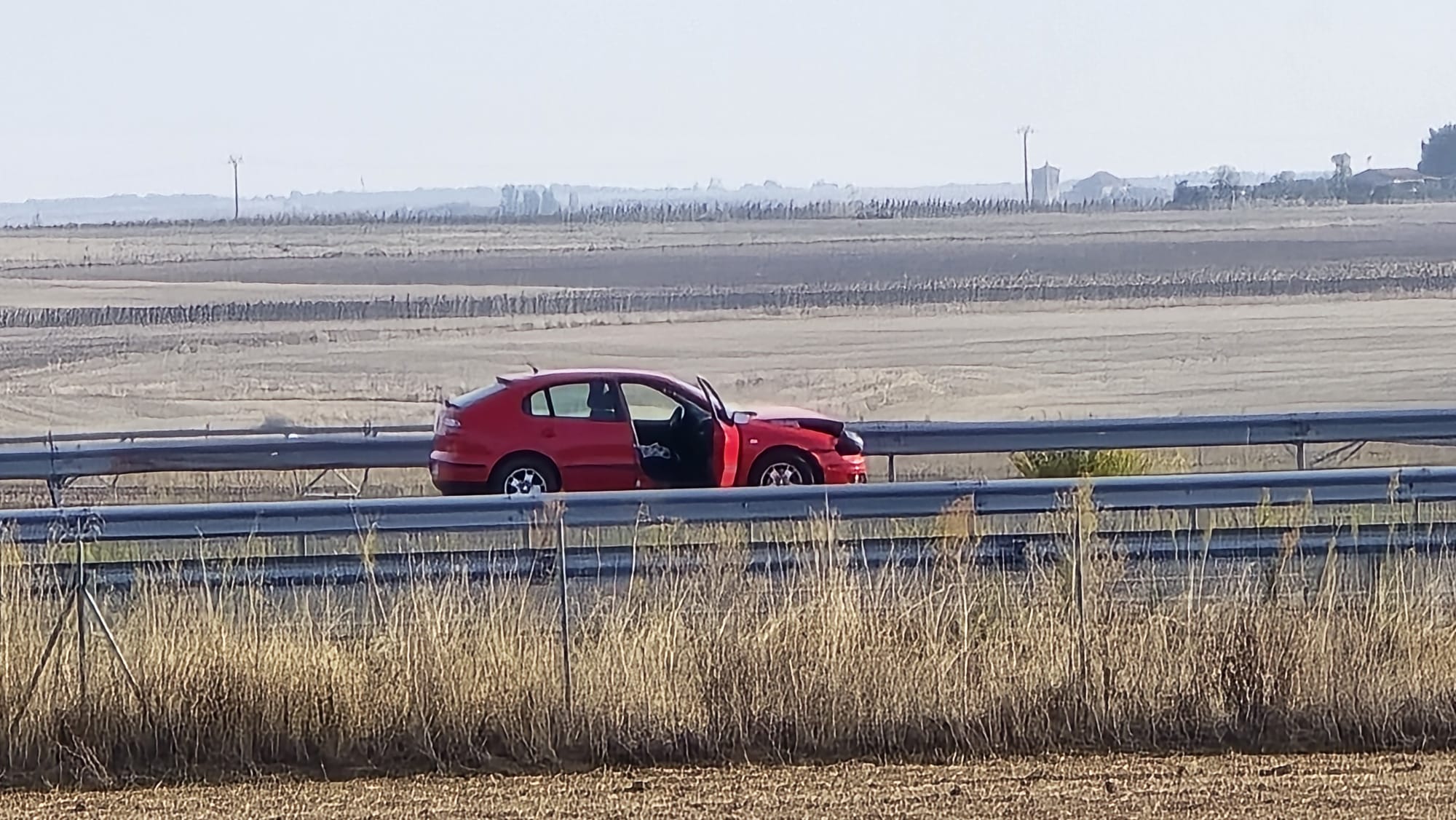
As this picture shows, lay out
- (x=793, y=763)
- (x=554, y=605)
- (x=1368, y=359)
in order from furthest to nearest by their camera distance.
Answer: (x=1368, y=359), (x=554, y=605), (x=793, y=763)

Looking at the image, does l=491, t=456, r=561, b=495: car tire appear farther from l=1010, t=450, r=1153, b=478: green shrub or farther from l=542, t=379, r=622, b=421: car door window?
l=1010, t=450, r=1153, b=478: green shrub

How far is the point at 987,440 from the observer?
16641mm

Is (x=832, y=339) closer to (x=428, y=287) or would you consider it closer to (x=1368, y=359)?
(x=1368, y=359)

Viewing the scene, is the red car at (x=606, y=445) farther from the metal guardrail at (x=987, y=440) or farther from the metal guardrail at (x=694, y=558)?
the metal guardrail at (x=694, y=558)

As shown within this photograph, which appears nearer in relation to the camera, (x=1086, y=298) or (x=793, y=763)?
(x=793, y=763)

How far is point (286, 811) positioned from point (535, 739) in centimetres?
116

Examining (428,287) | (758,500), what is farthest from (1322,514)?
(428,287)

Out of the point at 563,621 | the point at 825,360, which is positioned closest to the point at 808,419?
the point at 563,621

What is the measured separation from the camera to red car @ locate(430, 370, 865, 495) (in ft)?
48.9

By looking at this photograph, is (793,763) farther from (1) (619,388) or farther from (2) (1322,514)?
(1) (619,388)

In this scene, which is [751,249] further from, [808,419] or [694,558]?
[694,558]

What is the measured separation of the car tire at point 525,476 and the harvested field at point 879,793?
695 centimetres

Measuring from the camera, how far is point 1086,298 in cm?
4869

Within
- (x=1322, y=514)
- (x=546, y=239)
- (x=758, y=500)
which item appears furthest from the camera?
(x=546, y=239)
